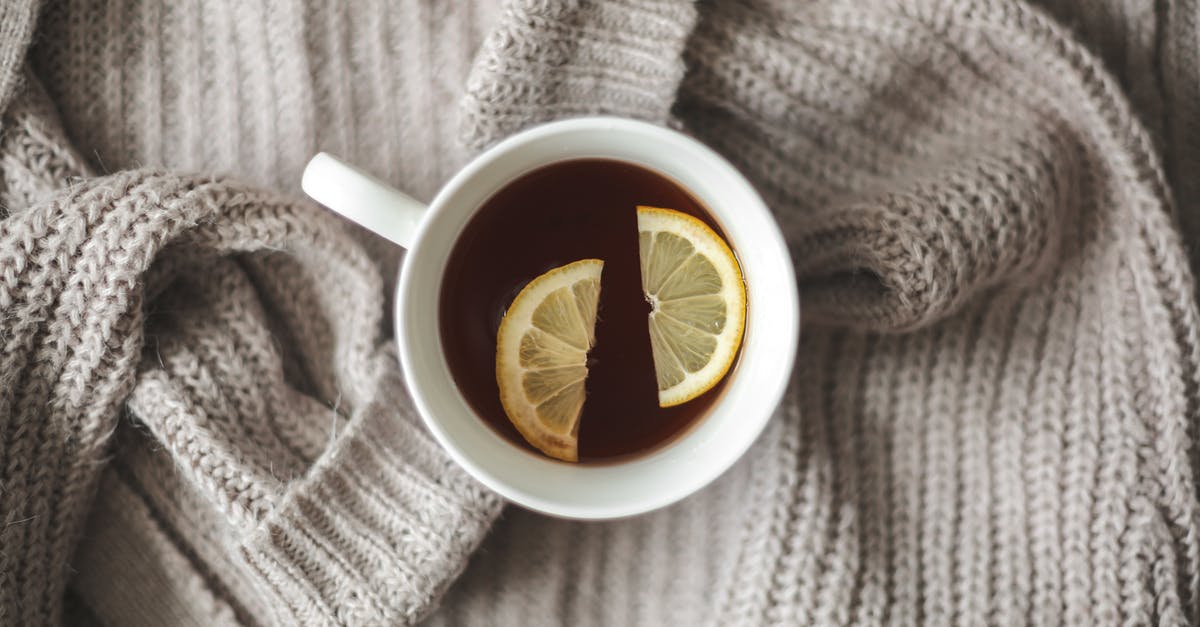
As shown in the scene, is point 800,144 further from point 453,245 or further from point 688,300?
point 453,245

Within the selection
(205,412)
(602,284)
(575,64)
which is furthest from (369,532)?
(575,64)

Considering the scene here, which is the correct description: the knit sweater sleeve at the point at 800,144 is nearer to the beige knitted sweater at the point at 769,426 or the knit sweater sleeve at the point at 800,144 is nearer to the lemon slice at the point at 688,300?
the beige knitted sweater at the point at 769,426

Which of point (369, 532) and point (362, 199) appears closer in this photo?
point (362, 199)

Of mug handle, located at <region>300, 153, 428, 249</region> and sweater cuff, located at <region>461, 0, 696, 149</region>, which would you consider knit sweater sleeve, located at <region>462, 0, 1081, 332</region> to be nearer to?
sweater cuff, located at <region>461, 0, 696, 149</region>

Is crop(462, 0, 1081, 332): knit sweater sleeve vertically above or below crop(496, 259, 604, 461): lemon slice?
above

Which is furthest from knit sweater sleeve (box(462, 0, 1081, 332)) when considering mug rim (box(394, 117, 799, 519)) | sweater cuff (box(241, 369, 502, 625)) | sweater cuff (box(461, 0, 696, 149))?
sweater cuff (box(241, 369, 502, 625))

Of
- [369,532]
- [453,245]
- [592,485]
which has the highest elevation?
[453,245]
